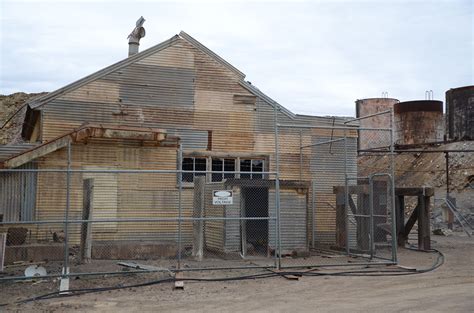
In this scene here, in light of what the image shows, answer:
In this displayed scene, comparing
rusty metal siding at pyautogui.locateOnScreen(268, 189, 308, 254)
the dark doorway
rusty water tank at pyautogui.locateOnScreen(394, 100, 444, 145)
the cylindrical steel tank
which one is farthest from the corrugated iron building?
the cylindrical steel tank

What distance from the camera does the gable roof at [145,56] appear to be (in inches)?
634

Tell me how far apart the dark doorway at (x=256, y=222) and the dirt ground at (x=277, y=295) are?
3734mm

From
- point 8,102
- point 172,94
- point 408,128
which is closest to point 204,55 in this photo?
point 172,94

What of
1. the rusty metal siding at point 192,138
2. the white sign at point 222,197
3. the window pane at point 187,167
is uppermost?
the rusty metal siding at point 192,138

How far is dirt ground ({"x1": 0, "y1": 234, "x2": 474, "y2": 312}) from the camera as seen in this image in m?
8.92

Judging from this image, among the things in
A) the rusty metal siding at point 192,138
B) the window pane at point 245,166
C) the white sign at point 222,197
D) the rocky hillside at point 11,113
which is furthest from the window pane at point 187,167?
the rocky hillside at point 11,113

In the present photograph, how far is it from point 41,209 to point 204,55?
7143 millimetres

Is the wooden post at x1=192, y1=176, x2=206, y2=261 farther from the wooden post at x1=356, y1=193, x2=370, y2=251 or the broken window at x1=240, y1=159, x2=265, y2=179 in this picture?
the wooden post at x1=356, y1=193, x2=370, y2=251

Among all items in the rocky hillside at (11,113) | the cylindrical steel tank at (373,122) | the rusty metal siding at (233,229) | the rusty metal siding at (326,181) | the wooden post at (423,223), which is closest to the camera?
the rusty metal siding at (233,229)

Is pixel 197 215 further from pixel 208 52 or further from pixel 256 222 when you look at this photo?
pixel 208 52

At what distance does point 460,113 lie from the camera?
3819 cm

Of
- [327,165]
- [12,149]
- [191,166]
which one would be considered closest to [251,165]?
[191,166]

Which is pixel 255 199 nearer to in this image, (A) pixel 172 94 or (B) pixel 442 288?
(A) pixel 172 94

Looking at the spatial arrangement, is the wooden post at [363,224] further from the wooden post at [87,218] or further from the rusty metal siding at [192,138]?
the wooden post at [87,218]
